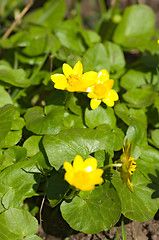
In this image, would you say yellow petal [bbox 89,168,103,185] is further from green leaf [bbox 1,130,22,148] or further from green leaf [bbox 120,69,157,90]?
Result: green leaf [bbox 120,69,157,90]

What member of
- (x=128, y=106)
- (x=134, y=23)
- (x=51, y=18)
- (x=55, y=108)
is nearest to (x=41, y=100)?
(x=55, y=108)

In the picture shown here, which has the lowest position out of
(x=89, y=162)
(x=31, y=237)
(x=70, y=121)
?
(x=31, y=237)

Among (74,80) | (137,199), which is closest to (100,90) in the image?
(74,80)

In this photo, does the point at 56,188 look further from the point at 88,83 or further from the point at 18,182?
the point at 88,83

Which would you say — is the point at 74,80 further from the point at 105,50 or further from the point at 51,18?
the point at 51,18

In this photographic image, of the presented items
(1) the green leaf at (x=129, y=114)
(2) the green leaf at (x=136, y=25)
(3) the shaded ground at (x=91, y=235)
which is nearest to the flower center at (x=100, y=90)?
(1) the green leaf at (x=129, y=114)

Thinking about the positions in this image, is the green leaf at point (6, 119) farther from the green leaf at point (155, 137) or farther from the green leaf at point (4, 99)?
the green leaf at point (155, 137)

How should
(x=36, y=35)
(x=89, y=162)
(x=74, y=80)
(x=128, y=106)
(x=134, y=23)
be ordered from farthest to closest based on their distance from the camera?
(x=134, y=23) < (x=36, y=35) < (x=128, y=106) < (x=74, y=80) < (x=89, y=162)
